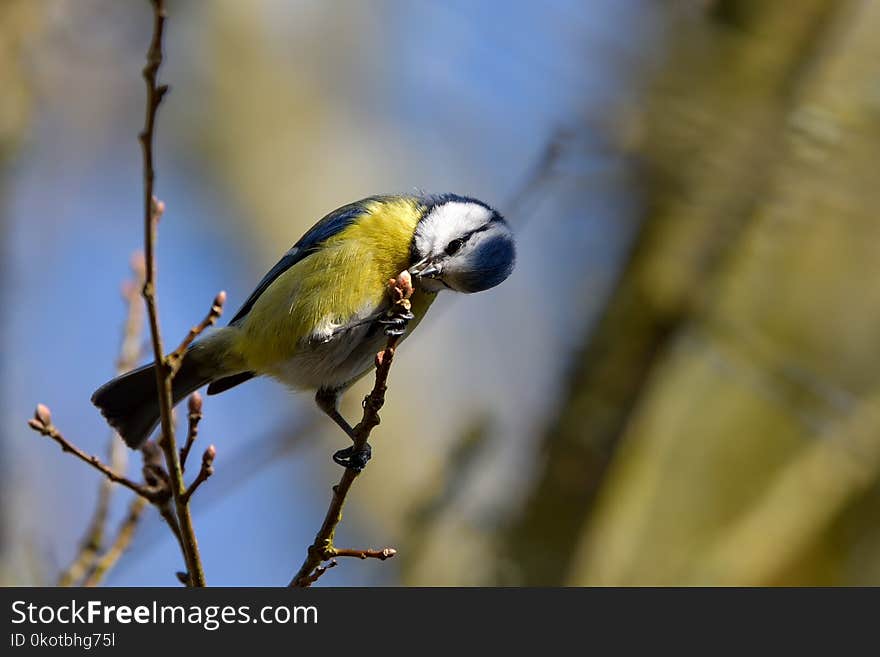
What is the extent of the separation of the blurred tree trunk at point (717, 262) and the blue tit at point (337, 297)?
1.52 m

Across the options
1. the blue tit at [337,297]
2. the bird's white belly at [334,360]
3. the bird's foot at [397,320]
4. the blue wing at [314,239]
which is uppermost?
the blue wing at [314,239]

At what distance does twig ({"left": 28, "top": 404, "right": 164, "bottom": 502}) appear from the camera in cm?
211

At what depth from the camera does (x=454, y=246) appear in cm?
298

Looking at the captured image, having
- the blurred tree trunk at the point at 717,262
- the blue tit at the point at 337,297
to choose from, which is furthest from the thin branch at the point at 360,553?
the blurred tree trunk at the point at 717,262

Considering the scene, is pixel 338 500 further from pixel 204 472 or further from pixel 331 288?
pixel 331 288

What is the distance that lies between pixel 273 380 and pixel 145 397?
40 centimetres

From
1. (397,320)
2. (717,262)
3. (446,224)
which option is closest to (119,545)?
(397,320)

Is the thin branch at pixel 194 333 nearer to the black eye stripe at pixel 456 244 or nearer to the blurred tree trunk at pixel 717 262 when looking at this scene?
the black eye stripe at pixel 456 244

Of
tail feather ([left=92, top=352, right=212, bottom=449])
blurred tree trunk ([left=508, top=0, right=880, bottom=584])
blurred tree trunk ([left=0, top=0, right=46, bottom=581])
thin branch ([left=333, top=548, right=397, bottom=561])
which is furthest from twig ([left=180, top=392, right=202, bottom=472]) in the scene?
blurred tree trunk ([left=508, top=0, right=880, bottom=584])

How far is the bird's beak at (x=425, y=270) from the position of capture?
291 cm

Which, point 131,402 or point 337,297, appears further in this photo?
point 131,402

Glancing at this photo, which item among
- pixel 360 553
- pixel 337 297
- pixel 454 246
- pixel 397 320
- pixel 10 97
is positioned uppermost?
pixel 10 97

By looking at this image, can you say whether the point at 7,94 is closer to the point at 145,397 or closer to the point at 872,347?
the point at 145,397

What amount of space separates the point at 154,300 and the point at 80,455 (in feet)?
1.60
